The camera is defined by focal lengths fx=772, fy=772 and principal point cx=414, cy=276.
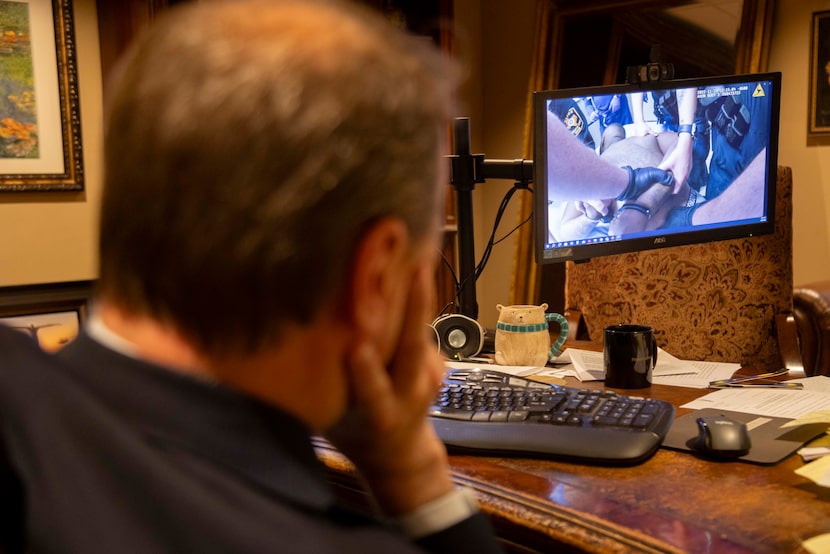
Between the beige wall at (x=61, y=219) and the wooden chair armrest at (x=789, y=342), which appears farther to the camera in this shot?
the beige wall at (x=61, y=219)

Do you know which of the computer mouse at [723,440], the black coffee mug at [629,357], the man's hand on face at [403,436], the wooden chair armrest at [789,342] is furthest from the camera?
the wooden chair armrest at [789,342]

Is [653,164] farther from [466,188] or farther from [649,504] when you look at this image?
[649,504]

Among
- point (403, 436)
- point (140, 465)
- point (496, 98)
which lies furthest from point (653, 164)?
point (496, 98)

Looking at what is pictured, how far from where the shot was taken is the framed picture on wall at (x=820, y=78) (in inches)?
119

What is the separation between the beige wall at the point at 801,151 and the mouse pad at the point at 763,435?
2309mm

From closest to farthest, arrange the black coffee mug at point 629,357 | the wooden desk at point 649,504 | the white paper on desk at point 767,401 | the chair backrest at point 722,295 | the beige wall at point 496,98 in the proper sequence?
the wooden desk at point 649,504
the white paper on desk at point 767,401
the black coffee mug at point 629,357
the chair backrest at point 722,295
the beige wall at point 496,98

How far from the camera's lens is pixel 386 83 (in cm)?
48

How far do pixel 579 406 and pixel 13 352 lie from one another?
32.5 inches

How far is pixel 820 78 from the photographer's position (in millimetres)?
3061

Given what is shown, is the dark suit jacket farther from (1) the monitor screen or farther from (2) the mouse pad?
(1) the monitor screen

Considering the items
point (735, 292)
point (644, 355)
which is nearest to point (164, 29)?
point (644, 355)

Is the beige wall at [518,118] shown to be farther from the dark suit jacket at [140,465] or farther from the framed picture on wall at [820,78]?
the dark suit jacket at [140,465]

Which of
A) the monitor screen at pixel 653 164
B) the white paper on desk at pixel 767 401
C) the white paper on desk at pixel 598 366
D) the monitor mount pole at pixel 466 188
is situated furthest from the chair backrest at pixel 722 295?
the white paper on desk at pixel 767 401

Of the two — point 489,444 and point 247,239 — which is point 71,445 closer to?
point 247,239
